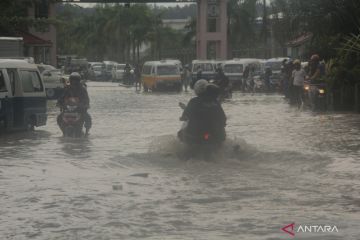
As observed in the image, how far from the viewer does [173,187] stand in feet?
42.0

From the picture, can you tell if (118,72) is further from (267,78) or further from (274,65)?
(267,78)

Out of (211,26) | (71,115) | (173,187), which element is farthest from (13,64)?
(211,26)

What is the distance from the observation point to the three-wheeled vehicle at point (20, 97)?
72.8 feet

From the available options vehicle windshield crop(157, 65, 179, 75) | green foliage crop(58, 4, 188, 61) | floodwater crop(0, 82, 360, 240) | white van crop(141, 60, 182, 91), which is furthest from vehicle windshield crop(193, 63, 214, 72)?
green foliage crop(58, 4, 188, 61)

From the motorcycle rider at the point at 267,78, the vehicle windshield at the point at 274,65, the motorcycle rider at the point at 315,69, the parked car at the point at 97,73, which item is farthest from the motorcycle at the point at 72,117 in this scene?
the parked car at the point at 97,73

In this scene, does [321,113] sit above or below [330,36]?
below

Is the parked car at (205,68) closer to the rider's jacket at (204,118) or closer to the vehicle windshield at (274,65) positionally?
the vehicle windshield at (274,65)

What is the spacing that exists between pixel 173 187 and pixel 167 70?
43.9 meters

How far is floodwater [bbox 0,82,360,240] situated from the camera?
9578mm

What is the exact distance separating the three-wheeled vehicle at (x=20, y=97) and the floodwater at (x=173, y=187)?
51 centimetres

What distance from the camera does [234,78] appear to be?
187ft

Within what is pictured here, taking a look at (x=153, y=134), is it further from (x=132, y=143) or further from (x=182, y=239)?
(x=182, y=239)

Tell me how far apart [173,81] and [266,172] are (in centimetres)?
4133

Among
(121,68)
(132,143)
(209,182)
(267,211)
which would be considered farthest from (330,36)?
(121,68)
